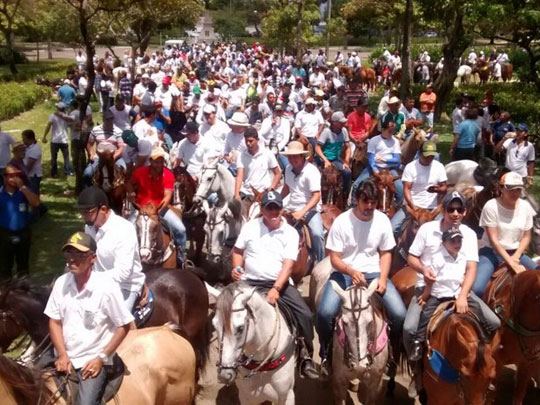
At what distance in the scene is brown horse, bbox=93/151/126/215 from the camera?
381 inches

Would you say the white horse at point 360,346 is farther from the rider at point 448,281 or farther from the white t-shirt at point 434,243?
the white t-shirt at point 434,243

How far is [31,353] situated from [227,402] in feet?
8.45

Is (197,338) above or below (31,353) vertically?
below

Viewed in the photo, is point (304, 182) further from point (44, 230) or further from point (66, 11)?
point (66, 11)

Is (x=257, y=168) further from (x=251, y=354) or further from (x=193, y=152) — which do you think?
(x=251, y=354)

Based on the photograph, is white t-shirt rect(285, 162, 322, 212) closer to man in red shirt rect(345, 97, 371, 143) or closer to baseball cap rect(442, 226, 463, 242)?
baseball cap rect(442, 226, 463, 242)

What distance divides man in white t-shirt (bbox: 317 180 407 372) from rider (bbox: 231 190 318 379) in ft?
0.83

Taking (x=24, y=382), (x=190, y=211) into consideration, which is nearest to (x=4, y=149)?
(x=190, y=211)

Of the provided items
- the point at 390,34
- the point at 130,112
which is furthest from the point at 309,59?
the point at 390,34

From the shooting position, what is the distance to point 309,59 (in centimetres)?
3922

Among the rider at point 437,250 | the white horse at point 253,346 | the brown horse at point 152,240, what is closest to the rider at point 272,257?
the white horse at point 253,346

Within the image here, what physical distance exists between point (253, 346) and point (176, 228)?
11.6ft

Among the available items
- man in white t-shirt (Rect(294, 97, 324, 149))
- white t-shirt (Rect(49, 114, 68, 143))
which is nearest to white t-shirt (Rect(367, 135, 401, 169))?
man in white t-shirt (Rect(294, 97, 324, 149))

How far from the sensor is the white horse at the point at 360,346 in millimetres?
5938
